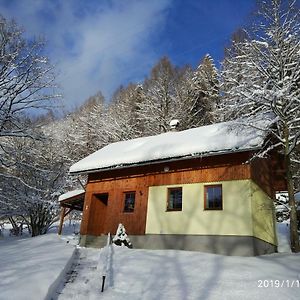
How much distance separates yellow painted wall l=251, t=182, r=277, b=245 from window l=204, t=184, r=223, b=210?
52.6 inches

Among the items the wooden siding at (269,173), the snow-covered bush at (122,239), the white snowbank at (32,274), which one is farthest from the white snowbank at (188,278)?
the wooden siding at (269,173)

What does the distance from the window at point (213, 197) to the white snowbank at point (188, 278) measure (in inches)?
91.3

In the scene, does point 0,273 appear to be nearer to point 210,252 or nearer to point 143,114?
point 210,252

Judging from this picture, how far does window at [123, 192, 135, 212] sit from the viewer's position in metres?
16.2

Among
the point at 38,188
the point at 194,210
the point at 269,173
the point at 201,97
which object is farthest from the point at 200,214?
the point at 38,188

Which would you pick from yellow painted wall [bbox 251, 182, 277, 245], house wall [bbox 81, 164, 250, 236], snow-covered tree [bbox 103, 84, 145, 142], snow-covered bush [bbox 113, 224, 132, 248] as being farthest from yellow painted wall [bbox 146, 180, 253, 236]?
snow-covered tree [bbox 103, 84, 145, 142]

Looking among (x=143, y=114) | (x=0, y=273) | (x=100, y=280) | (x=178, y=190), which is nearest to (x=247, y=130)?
(x=178, y=190)

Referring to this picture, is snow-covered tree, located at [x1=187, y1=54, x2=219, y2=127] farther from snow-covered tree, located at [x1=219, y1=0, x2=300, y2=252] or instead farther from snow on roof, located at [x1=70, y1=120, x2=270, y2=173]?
snow-covered tree, located at [x1=219, y1=0, x2=300, y2=252]

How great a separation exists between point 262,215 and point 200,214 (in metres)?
2.77

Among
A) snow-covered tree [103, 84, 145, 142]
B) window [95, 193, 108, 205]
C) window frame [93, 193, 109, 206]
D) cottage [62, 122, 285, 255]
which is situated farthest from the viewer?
snow-covered tree [103, 84, 145, 142]

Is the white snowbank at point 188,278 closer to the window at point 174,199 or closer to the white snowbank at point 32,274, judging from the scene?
the white snowbank at point 32,274

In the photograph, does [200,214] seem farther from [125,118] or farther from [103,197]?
[125,118]

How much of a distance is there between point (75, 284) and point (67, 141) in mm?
22874

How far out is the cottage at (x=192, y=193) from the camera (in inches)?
508
